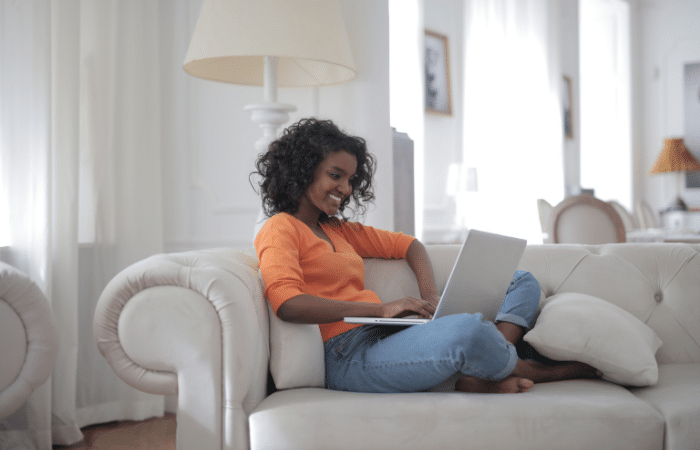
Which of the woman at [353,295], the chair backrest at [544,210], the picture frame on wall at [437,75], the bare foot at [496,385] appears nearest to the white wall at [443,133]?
the picture frame on wall at [437,75]

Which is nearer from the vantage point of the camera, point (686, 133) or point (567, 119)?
point (567, 119)

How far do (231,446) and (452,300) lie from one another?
22.0 inches

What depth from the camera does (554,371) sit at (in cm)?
148

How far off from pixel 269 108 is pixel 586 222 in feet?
5.45

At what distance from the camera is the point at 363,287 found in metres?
1.71

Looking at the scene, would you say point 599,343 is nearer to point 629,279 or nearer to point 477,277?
point 477,277

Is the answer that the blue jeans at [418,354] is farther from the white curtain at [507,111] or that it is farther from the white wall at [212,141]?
the white curtain at [507,111]

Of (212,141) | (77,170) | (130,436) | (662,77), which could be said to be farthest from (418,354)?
(662,77)

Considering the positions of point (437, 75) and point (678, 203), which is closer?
point (437, 75)

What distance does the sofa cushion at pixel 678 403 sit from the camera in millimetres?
1249

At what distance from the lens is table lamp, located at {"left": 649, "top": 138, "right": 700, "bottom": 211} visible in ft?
21.0

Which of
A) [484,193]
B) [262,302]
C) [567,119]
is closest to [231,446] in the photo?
[262,302]

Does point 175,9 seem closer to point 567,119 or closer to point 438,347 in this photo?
point 438,347

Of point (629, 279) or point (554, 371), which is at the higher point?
point (629, 279)
